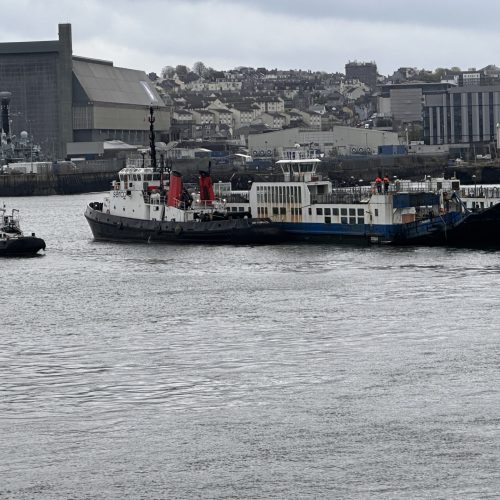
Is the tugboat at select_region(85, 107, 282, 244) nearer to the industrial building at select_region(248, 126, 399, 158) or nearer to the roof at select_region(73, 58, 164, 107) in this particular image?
the roof at select_region(73, 58, 164, 107)

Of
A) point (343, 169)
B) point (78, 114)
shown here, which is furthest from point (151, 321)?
point (78, 114)

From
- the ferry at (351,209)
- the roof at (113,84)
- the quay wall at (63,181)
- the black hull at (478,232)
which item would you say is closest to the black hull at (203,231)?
the ferry at (351,209)

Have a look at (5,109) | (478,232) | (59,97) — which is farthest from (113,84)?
(478,232)

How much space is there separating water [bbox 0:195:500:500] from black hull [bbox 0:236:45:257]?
9.65 metres

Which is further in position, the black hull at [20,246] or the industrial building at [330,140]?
the industrial building at [330,140]

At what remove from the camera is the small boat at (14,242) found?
57219 millimetres

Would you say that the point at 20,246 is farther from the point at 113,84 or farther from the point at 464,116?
the point at 113,84

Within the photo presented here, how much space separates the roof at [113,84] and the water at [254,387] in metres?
117

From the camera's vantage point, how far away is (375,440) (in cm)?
2405

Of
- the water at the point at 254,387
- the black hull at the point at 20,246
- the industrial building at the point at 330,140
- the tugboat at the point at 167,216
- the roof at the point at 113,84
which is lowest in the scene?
the water at the point at 254,387

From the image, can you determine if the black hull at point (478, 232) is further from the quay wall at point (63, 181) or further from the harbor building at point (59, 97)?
the harbor building at point (59, 97)

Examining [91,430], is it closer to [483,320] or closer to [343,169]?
[483,320]

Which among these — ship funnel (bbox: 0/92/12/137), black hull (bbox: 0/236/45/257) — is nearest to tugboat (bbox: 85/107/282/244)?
black hull (bbox: 0/236/45/257)

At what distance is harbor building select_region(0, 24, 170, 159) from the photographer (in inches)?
6220
